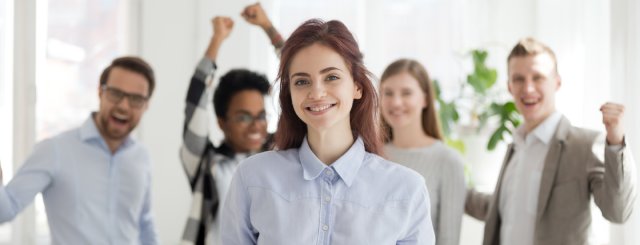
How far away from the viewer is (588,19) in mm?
3871

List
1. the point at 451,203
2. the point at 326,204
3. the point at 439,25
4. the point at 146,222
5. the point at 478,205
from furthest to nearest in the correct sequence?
the point at 439,25
the point at 478,205
the point at 146,222
the point at 451,203
the point at 326,204

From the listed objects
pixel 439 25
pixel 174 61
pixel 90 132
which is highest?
pixel 439 25

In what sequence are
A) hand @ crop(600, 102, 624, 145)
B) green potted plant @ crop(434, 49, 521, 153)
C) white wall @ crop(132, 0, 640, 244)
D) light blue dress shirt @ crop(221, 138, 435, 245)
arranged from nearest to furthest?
light blue dress shirt @ crop(221, 138, 435, 245)
hand @ crop(600, 102, 624, 145)
green potted plant @ crop(434, 49, 521, 153)
white wall @ crop(132, 0, 640, 244)

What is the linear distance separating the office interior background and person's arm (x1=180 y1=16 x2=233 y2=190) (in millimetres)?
1019

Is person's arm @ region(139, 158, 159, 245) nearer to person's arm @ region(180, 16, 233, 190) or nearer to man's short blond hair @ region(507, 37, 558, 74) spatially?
person's arm @ region(180, 16, 233, 190)

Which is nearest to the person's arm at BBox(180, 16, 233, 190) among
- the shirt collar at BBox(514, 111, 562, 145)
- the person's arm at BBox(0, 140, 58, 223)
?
the person's arm at BBox(0, 140, 58, 223)

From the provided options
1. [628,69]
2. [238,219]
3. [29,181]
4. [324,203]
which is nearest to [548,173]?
[628,69]

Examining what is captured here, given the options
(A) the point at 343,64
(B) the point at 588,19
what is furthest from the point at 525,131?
(B) the point at 588,19

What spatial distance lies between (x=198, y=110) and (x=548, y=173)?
50.4 inches

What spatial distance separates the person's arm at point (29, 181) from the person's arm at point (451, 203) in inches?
54.3

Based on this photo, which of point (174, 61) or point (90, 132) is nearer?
point (90, 132)

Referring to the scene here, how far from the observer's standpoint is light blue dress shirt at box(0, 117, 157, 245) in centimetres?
234

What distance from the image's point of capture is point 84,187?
2.41 meters

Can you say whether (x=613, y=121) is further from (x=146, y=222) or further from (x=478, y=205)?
(x=146, y=222)
